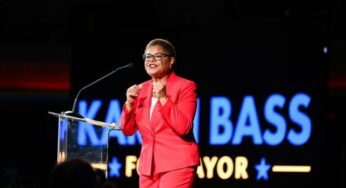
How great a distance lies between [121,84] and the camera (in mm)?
7484

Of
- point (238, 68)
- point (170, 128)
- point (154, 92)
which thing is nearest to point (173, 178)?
point (170, 128)

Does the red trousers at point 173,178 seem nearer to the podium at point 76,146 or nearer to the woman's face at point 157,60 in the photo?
the podium at point 76,146

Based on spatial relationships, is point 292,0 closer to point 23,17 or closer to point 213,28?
point 213,28

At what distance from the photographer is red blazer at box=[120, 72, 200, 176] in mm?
4207

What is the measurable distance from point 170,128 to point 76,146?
0.61 m

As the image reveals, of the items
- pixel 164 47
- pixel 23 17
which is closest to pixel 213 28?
pixel 164 47

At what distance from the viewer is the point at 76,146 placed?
4.61m

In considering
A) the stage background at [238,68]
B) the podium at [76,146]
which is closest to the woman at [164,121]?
the podium at [76,146]

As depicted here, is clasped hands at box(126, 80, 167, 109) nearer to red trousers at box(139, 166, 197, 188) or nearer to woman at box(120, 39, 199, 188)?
woman at box(120, 39, 199, 188)

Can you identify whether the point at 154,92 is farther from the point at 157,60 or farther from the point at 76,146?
the point at 76,146

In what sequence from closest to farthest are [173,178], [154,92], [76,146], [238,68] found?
[173,178]
[154,92]
[76,146]
[238,68]

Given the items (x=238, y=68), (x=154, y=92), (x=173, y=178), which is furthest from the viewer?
(x=238, y=68)

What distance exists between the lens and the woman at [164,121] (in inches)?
166

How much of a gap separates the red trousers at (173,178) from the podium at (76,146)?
0.33 m
